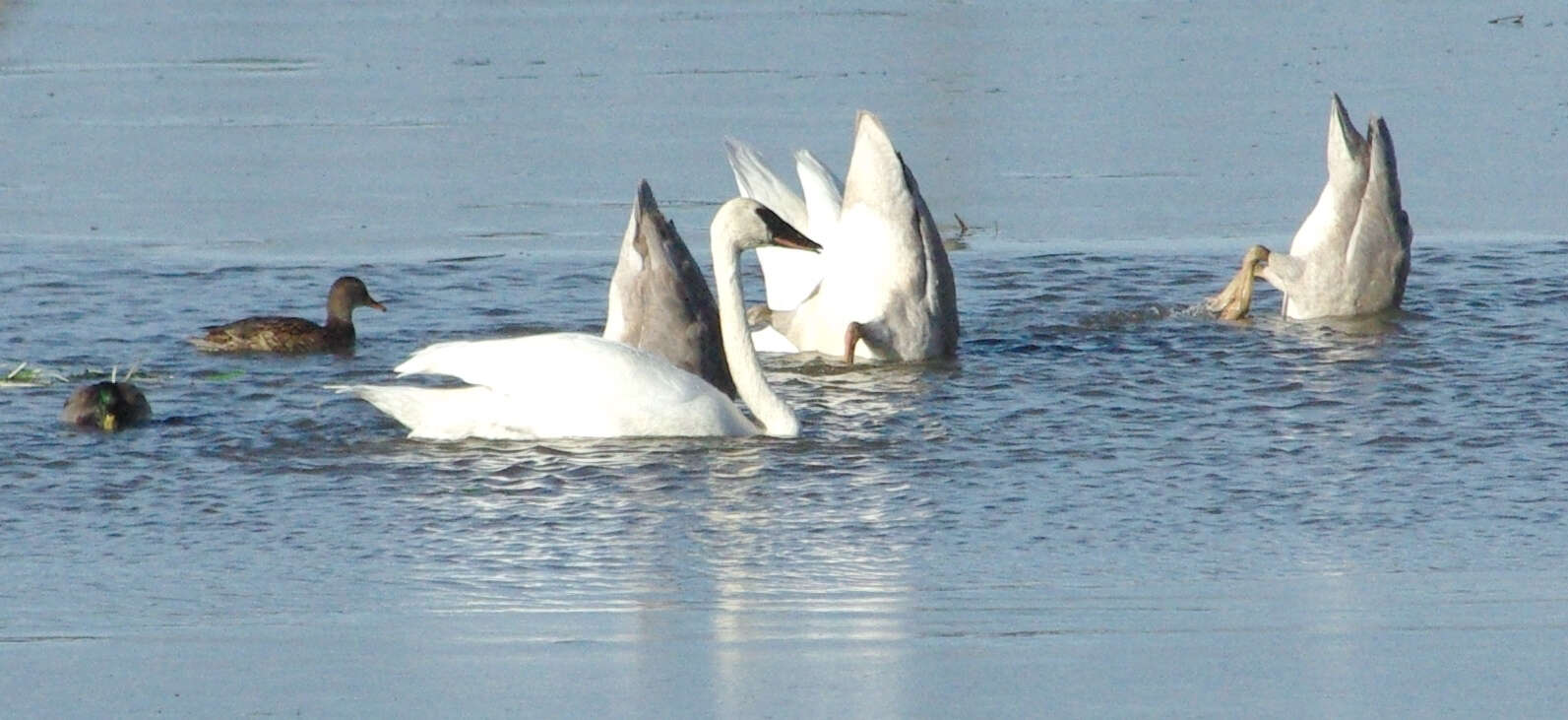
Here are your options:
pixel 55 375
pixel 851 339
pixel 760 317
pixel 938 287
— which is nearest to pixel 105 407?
pixel 55 375

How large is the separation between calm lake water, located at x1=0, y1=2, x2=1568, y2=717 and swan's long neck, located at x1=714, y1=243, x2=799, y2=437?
0.39 feet

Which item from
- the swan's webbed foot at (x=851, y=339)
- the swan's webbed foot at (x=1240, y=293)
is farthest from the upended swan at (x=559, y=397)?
the swan's webbed foot at (x=1240, y=293)

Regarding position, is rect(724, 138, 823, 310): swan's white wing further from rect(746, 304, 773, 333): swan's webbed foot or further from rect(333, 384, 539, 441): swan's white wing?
rect(333, 384, 539, 441): swan's white wing

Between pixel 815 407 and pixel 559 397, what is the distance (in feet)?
4.28

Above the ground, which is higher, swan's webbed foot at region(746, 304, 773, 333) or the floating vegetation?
swan's webbed foot at region(746, 304, 773, 333)

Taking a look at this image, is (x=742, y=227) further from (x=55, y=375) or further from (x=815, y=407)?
(x=55, y=375)

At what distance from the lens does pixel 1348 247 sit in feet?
38.0

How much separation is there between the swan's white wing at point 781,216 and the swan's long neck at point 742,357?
1.68m

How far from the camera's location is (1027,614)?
6191 mm

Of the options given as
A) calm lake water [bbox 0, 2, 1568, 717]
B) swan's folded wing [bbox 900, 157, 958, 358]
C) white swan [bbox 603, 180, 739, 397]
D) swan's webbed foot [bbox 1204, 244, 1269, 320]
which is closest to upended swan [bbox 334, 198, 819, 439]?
calm lake water [bbox 0, 2, 1568, 717]

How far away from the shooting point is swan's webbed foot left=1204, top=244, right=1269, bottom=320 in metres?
11.1

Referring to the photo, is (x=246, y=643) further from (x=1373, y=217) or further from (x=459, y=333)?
(x=1373, y=217)

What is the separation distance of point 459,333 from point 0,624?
4.77 metres

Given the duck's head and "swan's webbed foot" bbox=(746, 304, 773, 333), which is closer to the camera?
the duck's head
